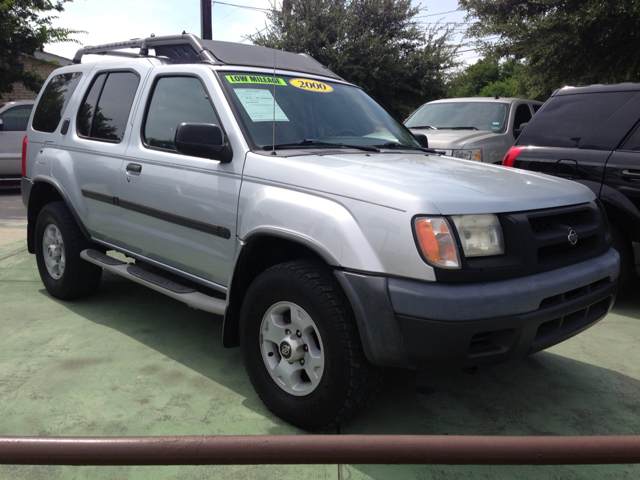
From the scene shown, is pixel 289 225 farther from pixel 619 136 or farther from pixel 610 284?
pixel 619 136

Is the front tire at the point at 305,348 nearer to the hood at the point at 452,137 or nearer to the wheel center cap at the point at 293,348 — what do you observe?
the wheel center cap at the point at 293,348

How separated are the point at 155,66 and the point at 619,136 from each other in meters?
3.64

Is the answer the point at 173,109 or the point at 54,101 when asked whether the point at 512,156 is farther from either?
the point at 54,101

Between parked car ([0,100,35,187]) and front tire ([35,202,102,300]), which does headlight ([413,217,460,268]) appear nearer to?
front tire ([35,202,102,300])

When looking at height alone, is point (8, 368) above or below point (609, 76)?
below

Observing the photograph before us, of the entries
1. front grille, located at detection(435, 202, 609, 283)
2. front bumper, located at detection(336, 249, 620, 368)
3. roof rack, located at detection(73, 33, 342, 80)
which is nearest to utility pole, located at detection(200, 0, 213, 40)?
roof rack, located at detection(73, 33, 342, 80)

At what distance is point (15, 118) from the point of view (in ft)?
37.2

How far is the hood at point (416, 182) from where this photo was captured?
250 centimetres

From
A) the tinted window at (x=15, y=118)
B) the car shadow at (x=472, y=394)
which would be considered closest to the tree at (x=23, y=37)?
the tinted window at (x=15, y=118)

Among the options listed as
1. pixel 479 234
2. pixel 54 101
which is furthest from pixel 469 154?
pixel 479 234

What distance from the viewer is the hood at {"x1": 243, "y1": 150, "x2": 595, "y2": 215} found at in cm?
250

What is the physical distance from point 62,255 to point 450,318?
3489 millimetres

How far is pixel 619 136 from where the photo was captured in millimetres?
4734

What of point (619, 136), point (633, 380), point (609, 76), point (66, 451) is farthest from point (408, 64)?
point (66, 451)
